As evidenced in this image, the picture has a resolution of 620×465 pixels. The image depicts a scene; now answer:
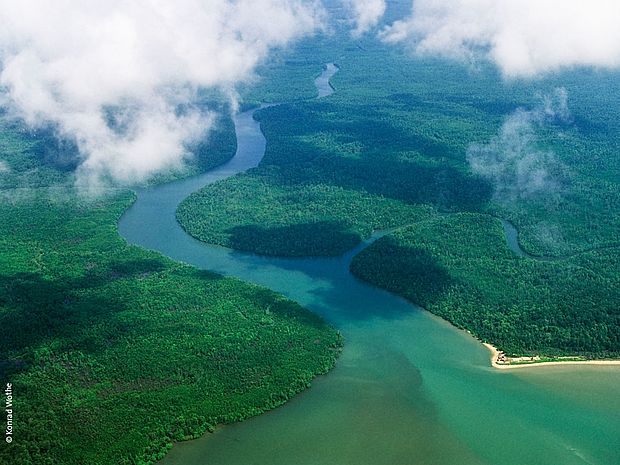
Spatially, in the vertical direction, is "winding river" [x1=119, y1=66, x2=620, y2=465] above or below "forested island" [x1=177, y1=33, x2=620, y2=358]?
below

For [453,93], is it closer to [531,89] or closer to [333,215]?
[531,89]

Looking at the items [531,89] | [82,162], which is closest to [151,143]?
[82,162]

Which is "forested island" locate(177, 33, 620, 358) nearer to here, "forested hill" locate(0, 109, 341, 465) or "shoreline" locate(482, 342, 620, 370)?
"shoreline" locate(482, 342, 620, 370)

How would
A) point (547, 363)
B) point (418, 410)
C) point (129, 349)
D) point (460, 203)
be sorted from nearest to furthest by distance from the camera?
1. point (418, 410)
2. point (129, 349)
3. point (547, 363)
4. point (460, 203)

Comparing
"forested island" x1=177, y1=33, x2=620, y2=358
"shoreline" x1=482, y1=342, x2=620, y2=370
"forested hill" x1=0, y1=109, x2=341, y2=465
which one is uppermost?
"forested island" x1=177, y1=33, x2=620, y2=358

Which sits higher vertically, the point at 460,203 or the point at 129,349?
the point at 460,203

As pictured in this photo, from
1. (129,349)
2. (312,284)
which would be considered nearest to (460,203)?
(312,284)

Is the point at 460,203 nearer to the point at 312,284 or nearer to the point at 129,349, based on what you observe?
the point at 312,284

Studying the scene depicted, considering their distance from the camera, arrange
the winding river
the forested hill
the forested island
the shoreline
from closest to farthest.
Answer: the winding river < the forested hill < the shoreline < the forested island

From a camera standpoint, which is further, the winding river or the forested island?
the forested island
